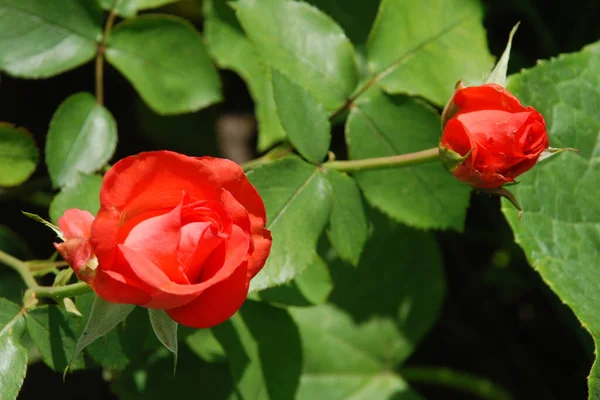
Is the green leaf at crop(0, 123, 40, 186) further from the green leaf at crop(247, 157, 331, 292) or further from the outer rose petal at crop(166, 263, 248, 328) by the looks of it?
the outer rose petal at crop(166, 263, 248, 328)

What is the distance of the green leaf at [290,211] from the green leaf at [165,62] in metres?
0.51

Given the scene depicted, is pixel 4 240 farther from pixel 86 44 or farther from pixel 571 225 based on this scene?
pixel 571 225

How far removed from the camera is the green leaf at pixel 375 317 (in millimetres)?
2271

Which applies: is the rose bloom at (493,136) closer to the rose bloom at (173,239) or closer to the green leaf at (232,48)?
the rose bloom at (173,239)

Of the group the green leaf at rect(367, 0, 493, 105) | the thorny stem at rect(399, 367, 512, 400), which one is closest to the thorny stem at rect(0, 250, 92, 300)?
the green leaf at rect(367, 0, 493, 105)

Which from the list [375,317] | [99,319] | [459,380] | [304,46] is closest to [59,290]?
[99,319]

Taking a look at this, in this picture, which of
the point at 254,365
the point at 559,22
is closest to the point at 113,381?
the point at 254,365

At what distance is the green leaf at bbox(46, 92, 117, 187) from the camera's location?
1.63 m

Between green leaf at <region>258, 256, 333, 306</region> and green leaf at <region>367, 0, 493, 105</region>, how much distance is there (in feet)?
1.62

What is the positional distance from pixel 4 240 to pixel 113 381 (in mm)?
549

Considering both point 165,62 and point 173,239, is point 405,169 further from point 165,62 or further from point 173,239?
point 173,239

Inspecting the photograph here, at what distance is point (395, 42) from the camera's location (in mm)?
1715

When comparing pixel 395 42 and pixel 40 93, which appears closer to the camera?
pixel 395 42

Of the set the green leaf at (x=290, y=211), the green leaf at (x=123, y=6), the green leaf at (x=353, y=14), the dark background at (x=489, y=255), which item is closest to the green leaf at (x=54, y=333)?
the green leaf at (x=290, y=211)
